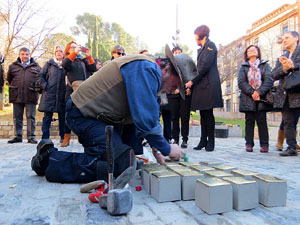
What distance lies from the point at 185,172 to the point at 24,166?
201 cm

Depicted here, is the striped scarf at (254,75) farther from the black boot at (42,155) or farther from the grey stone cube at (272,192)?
the black boot at (42,155)

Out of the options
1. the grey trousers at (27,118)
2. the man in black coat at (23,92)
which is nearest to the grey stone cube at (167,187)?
the man in black coat at (23,92)

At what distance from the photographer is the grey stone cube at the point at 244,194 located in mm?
1575

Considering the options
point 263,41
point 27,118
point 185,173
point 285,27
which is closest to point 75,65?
point 27,118

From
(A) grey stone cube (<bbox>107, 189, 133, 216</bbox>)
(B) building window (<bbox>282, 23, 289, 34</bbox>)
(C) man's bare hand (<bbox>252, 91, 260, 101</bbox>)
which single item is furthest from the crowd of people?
(B) building window (<bbox>282, 23, 289, 34</bbox>)

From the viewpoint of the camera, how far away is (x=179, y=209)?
Result: 1617 mm

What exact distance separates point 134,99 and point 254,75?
3372 mm

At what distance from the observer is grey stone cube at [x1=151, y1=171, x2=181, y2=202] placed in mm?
1750

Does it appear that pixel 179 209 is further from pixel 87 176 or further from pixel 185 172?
pixel 87 176

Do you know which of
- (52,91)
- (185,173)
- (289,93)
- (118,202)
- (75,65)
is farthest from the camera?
(52,91)

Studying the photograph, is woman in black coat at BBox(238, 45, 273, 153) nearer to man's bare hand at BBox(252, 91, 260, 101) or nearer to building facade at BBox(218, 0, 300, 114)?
man's bare hand at BBox(252, 91, 260, 101)

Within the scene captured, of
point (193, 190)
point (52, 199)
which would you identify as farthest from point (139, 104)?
point (52, 199)

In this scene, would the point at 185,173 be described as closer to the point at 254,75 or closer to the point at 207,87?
the point at 207,87

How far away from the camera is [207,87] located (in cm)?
452
